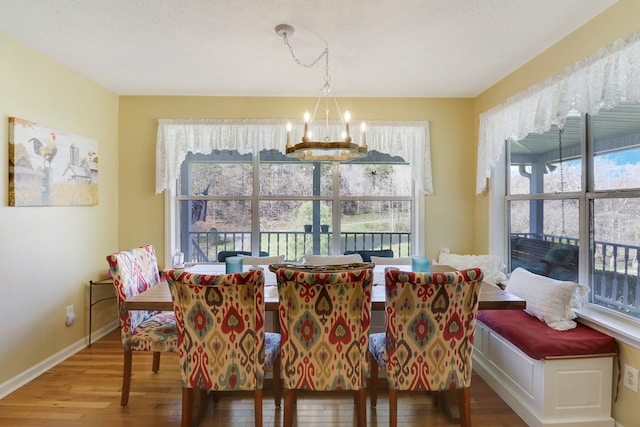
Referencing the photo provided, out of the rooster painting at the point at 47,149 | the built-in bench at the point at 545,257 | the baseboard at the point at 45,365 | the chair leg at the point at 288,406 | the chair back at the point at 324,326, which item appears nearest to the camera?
the chair back at the point at 324,326

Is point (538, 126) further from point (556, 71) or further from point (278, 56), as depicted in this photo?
point (278, 56)

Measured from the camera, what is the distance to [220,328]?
1.73 metres

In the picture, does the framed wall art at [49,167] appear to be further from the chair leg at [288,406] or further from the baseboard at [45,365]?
the chair leg at [288,406]

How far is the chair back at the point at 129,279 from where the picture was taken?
217 cm

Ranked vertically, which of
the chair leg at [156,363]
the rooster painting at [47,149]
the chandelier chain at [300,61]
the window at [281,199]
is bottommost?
the chair leg at [156,363]

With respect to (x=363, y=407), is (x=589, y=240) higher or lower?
higher

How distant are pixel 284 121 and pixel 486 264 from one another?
8.02 ft

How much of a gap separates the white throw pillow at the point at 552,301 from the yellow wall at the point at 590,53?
30cm

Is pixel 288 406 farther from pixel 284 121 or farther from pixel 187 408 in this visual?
pixel 284 121

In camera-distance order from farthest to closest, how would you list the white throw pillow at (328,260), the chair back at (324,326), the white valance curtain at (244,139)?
1. the white valance curtain at (244,139)
2. the white throw pillow at (328,260)
3. the chair back at (324,326)

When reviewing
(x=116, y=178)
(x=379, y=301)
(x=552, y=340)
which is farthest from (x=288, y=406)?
(x=116, y=178)

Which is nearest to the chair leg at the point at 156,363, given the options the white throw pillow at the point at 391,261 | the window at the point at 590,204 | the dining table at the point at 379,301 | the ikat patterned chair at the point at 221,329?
the dining table at the point at 379,301

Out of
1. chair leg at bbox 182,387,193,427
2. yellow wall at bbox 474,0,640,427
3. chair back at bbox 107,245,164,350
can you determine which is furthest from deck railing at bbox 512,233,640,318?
→ chair back at bbox 107,245,164,350

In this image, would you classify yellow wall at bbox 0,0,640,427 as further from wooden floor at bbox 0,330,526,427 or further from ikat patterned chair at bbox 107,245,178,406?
ikat patterned chair at bbox 107,245,178,406
